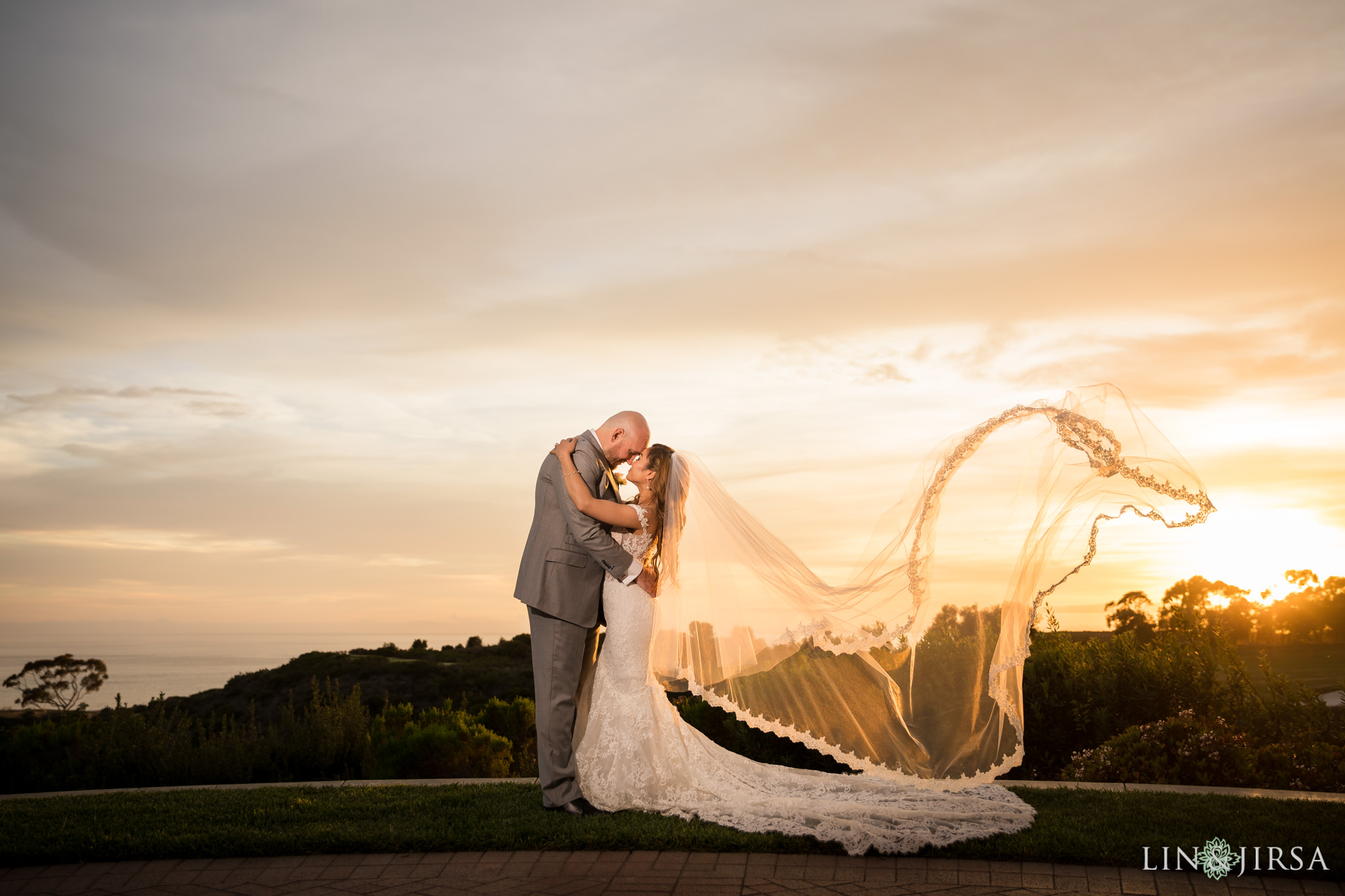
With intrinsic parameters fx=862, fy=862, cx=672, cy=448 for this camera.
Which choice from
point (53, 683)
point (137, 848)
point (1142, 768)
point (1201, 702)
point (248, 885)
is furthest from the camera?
point (53, 683)

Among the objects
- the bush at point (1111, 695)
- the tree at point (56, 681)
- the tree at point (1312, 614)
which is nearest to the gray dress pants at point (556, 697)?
the bush at point (1111, 695)

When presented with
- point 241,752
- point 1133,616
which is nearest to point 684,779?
point 241,752

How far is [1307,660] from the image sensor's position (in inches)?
559

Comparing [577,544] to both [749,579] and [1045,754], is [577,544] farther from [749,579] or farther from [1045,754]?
[1045,754]

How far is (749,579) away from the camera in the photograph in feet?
Answer: 19.1

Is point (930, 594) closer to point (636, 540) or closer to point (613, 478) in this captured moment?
point (636, 540)

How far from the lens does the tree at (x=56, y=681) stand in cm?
2083

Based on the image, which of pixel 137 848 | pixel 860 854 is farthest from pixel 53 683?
pixel 860 854

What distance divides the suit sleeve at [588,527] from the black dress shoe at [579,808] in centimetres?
146

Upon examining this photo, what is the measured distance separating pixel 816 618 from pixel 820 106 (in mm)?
6846

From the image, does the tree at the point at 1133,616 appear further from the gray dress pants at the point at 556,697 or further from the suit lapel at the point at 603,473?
the gray dress pants at the point at 556,697

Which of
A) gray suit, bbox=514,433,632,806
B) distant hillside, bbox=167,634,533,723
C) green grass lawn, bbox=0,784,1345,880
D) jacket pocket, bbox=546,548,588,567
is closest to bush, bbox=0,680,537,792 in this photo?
green grass lawn, bbox=0,784,1345,880

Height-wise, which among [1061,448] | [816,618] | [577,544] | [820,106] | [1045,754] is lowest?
[1045,754]

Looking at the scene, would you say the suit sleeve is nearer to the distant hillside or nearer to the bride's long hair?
the bride's long hair
